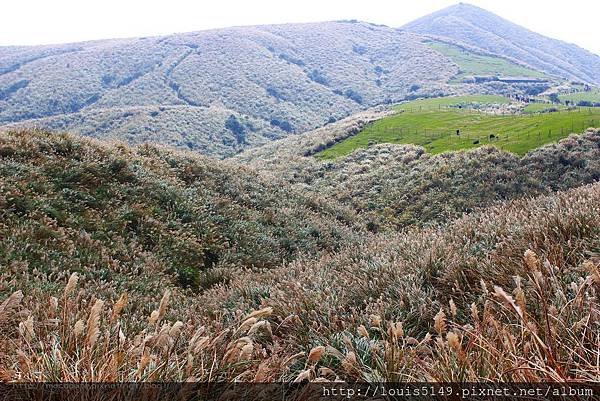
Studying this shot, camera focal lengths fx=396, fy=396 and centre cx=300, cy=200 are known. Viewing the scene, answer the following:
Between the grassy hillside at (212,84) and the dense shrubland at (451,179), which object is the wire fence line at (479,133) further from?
the grassy hillside at (212,84)

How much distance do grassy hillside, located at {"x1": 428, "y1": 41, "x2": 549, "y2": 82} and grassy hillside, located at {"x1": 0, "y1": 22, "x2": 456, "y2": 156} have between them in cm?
624

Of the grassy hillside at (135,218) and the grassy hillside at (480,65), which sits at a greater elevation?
the grassy hillside at (480,65)

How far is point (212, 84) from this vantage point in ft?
349

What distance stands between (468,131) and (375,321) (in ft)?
132

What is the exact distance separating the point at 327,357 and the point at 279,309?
1.42 meters

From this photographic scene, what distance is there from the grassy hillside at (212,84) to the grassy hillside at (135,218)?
52.2m

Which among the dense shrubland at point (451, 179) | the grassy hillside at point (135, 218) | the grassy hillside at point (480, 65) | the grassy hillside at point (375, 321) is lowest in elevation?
the dense shrubland at point (451, 179)

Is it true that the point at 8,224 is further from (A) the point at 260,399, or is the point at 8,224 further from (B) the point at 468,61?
(B) the point at 468,61

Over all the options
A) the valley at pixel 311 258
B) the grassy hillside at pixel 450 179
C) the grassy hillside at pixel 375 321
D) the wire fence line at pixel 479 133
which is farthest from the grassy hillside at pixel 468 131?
the grassy hillside at pixel 375 321

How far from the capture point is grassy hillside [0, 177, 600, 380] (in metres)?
2.12

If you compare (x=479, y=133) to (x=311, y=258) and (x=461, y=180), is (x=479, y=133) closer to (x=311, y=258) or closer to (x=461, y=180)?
(x=461, y=180)

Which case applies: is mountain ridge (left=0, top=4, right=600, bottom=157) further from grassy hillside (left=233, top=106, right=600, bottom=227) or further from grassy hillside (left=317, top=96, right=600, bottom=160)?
grassy hillside (left=233, top=106, right=600, bottom=227)

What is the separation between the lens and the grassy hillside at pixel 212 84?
73.2 m

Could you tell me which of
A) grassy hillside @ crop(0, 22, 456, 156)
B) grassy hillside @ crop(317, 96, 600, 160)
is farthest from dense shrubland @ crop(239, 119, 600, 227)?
grassy hillside @ crop(0, 22, 456, 156)
